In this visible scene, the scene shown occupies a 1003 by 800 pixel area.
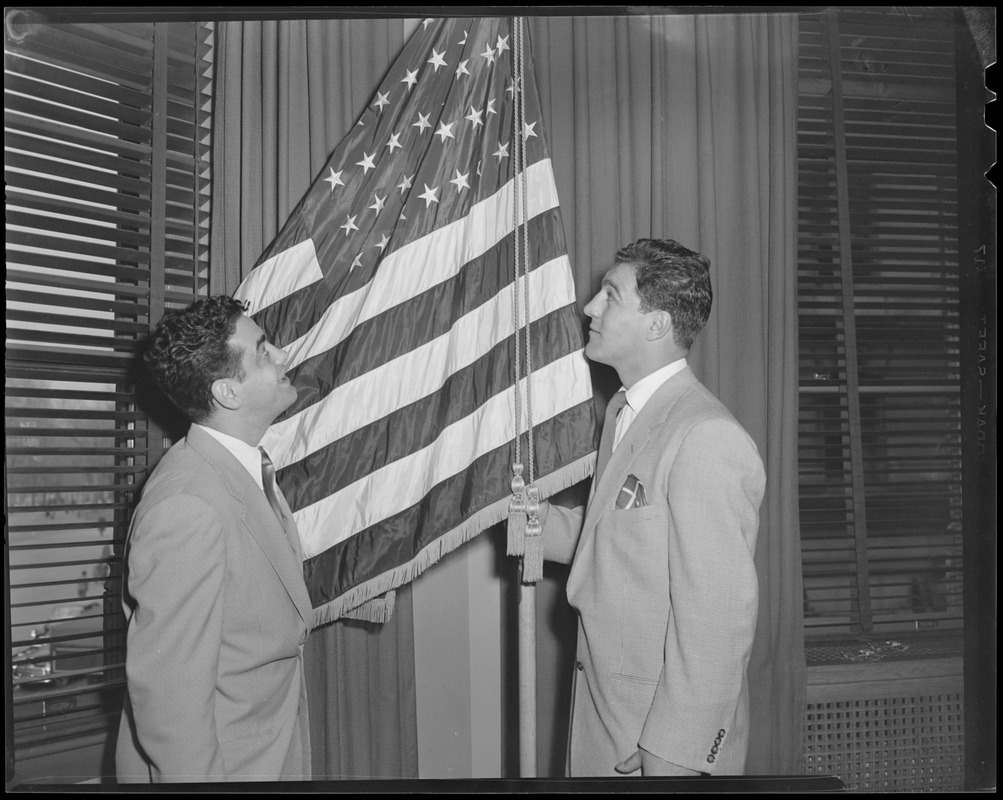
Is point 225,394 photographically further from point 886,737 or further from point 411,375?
point 886,737

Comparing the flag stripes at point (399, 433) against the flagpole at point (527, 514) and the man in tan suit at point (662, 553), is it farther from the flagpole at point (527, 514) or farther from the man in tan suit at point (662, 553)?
the man in tan suit at point (662, 553)

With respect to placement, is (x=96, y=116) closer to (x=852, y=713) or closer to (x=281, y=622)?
(x=281, y=622)

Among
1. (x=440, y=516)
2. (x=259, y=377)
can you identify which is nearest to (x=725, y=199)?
(x=440, y=516)

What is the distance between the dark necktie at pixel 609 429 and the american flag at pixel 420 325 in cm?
5

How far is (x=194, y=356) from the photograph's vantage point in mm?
1874

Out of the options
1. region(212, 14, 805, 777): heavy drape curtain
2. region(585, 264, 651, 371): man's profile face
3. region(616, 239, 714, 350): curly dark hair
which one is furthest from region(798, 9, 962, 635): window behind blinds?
region(585, 264, 651, 371): man's profile face

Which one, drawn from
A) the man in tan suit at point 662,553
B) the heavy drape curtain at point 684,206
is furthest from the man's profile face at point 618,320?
the heavy drape curtain at point 684,206

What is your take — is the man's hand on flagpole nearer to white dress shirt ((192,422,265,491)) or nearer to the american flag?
the american flag

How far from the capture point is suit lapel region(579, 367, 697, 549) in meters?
1.89

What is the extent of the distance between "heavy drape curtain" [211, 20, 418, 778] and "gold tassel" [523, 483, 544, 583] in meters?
0.68

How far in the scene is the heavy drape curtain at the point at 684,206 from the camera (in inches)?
99.2

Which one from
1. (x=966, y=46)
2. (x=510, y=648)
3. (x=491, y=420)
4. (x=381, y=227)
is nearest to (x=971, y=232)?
(x=966, y=46)

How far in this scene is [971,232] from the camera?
2.19 m

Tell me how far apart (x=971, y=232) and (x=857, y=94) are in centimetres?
74
